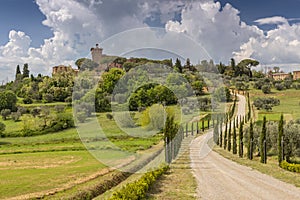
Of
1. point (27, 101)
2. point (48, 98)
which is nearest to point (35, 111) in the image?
point (48, 98)

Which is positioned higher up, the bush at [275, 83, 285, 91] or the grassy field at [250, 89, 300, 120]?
the bush at [275, 83, 285, 91]

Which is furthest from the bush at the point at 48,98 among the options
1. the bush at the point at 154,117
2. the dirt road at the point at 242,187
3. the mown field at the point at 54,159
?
the dirt road at the point at 242,187

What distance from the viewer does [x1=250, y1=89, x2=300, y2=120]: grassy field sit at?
58.0 metres

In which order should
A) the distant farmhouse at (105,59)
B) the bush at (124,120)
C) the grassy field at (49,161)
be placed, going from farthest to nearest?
the bush at (124,120) → the grassy field at (49,161) → the distant farmhouse at (105,59)

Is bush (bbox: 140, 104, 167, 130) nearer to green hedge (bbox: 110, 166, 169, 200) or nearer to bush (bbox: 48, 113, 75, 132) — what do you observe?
green hedge (bbox: 110, 166, 169, 200)

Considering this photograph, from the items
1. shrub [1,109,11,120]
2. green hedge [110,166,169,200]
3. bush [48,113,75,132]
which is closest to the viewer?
green hedge [110,166,169,200]

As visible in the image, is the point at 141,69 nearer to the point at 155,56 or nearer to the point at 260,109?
the point at 155,56

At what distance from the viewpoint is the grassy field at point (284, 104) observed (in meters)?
58.0

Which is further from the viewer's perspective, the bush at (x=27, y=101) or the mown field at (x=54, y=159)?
the bush at (x=27, y=101)

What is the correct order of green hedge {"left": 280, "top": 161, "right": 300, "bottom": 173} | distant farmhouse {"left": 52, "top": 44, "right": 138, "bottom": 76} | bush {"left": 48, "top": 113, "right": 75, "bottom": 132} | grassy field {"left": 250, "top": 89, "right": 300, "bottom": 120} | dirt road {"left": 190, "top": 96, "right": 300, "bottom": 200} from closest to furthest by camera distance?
dirt road {"left": 190, "top": 96, "right": 300, "bottom": 200}, distant farmhouse {"left": 52, "top": 44, "right": 138, "bottom": 76}, green hedge {"left": 280, "top": 161, "right": 300, "bottom": 173}, grassy field {"left": 250, "top": 89, "right": 300, "bottom": 120}, bush {"left": 48, "top": 113, "right": 75, "bottom": 132}

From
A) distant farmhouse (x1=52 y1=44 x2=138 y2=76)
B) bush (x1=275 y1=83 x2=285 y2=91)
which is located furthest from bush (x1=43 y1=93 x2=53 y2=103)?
distant farmhouse (x1=52 y1=44 x2=138 y2=76)

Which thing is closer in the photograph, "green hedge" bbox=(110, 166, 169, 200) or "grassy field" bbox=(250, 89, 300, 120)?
"green hedge" bbox=(110, 166, 169, 200)

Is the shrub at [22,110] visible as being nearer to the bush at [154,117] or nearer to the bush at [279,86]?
the bush at [154,117]

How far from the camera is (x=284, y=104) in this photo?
7056 centimetres
